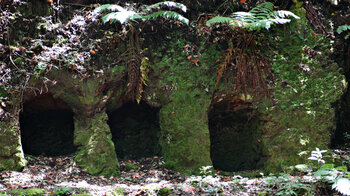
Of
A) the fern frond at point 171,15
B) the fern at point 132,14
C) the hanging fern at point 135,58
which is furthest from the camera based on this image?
the hanging fern at point 135,58

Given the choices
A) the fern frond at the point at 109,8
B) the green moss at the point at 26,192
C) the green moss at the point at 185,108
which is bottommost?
the green moss at the point at 26,192

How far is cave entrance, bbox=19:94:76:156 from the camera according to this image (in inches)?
222

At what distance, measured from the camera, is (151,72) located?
18.5ft

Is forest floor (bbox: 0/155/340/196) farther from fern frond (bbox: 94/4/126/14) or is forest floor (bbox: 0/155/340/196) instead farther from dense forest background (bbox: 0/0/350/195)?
fern frond (bbox: 94/4/126/14)

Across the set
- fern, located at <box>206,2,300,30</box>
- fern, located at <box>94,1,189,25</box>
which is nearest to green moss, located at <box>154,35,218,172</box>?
fern, located at <box>94,1,189,25</box>

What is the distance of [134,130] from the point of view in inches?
255

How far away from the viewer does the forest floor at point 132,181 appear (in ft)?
12.0

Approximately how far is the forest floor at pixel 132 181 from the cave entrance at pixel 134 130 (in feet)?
1.66

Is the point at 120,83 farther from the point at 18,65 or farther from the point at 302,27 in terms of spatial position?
the point at 302,27

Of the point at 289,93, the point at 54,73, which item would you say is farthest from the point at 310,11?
the point at 54,73

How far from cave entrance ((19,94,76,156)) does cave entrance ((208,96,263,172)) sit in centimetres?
302

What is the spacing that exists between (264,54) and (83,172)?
13.2 ft

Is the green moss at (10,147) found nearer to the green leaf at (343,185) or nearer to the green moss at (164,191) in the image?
the green moss at (164,191)

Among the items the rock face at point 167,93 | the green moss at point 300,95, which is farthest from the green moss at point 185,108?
the green moss at point 300,95
